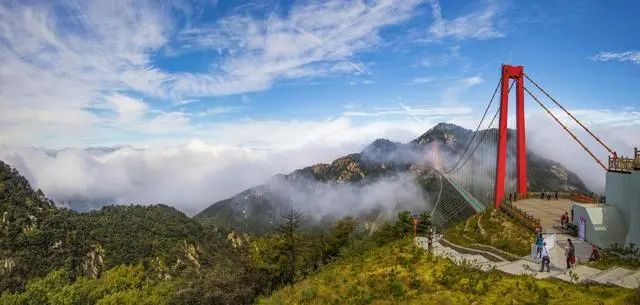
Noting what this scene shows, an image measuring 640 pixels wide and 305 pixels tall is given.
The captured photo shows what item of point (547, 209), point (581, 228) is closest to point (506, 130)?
point (547, 209)

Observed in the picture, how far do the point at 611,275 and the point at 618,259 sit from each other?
121 inches

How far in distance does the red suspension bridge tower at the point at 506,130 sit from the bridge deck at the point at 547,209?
2.51 meters

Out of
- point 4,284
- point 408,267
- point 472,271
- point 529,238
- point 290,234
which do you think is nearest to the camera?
point 472,271

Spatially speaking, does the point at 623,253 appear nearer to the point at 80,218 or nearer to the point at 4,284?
the point at 4,284

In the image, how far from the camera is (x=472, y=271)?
18.7 metres

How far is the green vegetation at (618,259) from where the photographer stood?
17.8 metres

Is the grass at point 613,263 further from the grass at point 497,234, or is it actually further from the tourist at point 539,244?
the grass at point 497,234

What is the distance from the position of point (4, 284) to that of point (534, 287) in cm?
12399

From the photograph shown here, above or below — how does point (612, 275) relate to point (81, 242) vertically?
above

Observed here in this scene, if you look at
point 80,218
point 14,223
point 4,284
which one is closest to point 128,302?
point 4,284

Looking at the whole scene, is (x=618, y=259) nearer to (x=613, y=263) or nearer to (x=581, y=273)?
(x=613, y=263)

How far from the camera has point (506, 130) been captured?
39906 millimetres

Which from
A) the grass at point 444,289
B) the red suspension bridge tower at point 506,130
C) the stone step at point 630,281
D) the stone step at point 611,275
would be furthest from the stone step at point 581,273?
the red suspension bridge tower at point 506,130

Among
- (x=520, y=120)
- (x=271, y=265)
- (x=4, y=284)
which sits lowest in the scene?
(x=4, y=284)
